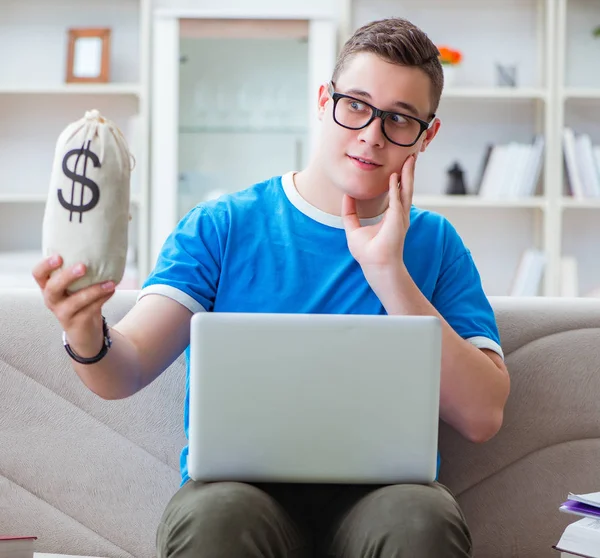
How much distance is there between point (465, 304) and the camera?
56.3 inches

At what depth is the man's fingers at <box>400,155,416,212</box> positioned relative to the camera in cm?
136

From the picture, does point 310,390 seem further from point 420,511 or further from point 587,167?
point 587,167

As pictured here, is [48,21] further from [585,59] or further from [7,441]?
[7,441]

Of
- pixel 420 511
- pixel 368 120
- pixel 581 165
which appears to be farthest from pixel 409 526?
pixel 581 165

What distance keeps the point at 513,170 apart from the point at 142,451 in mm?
2457

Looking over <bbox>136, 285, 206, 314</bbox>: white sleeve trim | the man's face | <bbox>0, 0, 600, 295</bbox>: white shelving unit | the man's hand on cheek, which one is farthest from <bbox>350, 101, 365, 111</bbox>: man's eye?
<bbox>0, 0, 600, 295</bbox>: white shelving unit

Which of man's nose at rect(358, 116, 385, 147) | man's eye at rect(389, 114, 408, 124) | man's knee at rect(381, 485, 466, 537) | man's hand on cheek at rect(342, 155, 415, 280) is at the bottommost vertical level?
man's knee at rect(381, 485, 466, 537)

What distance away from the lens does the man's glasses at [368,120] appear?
A: 4.58 feet

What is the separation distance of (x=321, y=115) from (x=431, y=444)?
0.63 m

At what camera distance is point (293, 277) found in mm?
1392

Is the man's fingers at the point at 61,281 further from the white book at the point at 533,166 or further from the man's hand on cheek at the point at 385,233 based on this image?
the white book at the point at 533,166

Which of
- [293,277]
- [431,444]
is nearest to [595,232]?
[293,277]

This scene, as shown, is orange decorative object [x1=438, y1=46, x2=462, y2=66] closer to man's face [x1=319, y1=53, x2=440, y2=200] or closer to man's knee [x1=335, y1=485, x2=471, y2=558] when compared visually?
man's face [x1=319, y1=53, x2=440, y2=200]

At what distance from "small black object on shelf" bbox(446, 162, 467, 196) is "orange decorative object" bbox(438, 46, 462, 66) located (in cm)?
40
